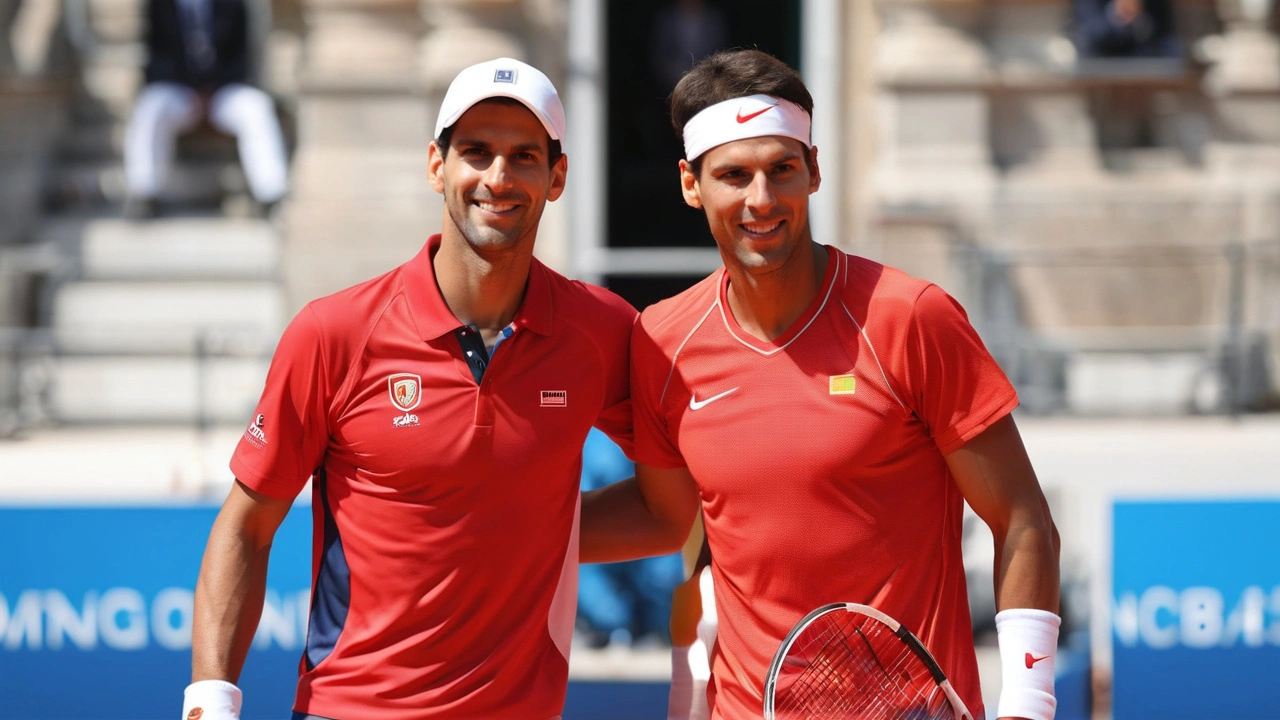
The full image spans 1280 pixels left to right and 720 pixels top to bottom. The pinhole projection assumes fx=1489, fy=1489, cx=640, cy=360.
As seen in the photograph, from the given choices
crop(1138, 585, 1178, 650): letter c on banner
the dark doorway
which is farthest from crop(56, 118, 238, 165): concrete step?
crop(1138, 585, 1178, 650): letter c on banner

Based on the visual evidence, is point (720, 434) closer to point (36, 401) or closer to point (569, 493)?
point (569, 493)

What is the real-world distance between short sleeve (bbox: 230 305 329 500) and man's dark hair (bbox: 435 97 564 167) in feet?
1.66

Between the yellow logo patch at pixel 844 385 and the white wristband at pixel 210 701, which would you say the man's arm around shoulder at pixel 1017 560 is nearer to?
the yellow logo patch at pixel 844 385

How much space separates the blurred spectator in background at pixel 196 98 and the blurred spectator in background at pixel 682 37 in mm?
3013

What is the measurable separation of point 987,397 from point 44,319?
846 cm

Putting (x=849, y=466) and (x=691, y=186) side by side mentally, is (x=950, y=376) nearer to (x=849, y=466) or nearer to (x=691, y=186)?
(x=849, y=466)

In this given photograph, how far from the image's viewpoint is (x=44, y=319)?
33.4 feet

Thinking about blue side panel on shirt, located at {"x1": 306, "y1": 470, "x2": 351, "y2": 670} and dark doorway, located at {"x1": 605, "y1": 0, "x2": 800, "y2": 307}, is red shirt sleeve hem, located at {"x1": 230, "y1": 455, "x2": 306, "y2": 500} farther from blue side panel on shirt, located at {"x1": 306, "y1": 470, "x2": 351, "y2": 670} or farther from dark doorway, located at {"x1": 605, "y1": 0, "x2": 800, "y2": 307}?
dark doorway, located at {"x1": 605, "y1": 0, "x2": 800, "y2": 307}

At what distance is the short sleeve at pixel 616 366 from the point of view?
372 centimetres

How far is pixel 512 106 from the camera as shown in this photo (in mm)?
3459

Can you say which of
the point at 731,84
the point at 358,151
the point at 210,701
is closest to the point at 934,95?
the point at 358,151

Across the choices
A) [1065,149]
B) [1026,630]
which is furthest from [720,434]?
[1065,149]

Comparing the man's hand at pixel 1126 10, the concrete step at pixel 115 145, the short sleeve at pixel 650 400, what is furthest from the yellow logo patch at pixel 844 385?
the concrete step at pixel 115 145

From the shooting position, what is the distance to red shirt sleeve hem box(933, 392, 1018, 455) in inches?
127
